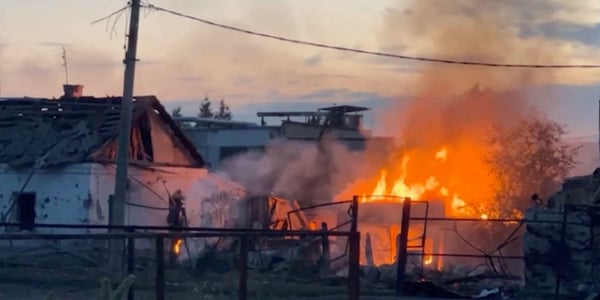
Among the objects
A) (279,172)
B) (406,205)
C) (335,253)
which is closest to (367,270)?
(406,205)

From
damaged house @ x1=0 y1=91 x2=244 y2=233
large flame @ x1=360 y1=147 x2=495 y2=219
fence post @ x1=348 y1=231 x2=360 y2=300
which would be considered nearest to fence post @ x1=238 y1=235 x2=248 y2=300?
fence post @ x1=348 y1=231 x2=360 y2=300

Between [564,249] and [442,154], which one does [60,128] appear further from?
[442,154]

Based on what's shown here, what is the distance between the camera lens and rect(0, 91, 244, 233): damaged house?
33469 millimetres

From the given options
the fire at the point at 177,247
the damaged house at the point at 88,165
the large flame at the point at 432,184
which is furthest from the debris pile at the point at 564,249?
the large flame at the point at 432,184

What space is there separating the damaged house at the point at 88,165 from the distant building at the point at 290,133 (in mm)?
17249

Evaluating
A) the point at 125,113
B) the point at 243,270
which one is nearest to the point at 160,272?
the point at 243,270

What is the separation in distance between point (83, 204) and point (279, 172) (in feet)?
51.9

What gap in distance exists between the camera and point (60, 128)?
3512cm

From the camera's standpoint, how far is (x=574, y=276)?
23016 millimetres

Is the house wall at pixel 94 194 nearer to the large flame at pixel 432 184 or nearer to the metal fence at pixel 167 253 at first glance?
the metal fence at pixel 167 253

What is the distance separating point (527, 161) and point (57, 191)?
80.4ft

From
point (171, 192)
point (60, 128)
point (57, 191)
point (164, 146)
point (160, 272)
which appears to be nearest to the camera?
point (160, 272)

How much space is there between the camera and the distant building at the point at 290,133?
57156mm

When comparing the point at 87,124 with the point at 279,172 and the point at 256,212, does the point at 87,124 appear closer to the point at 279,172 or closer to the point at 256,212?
the point at 256,212
